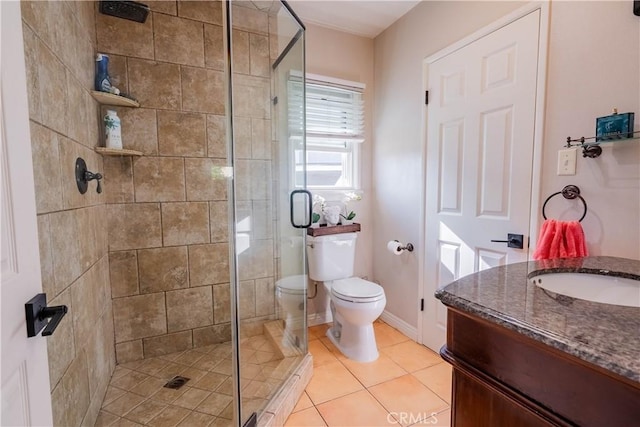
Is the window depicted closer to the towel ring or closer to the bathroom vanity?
the towel ring

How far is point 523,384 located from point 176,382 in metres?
1.84

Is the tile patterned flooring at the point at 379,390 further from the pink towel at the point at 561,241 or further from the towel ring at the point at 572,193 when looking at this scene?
the towel ring at the point at 572,193

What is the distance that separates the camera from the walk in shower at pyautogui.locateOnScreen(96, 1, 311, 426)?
5.98ft

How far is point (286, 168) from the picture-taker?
81.0 inches

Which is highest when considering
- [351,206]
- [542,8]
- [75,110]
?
[542,8]

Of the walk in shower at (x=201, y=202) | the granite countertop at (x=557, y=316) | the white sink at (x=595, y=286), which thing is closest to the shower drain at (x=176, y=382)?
the walk in shower at (x=201, y=202)

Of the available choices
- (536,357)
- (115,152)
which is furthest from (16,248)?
(115,152)

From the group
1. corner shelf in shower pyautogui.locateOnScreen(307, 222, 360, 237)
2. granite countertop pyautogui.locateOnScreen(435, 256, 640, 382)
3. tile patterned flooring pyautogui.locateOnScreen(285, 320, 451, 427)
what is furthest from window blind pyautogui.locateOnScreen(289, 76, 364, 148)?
granite countertop pyautogui.locateOnScreen(435, 256, 640, 382)

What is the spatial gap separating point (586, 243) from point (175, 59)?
2.55 metres

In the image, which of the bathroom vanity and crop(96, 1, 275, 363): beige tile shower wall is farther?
crop(96, 1, 275, 363): beige tile shower wall

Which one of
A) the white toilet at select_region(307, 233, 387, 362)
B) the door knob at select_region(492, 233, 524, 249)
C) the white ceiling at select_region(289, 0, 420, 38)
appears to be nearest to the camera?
the door knob at select_region(492, 233, 524, 249)

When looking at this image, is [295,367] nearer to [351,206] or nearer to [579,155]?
[351,206]

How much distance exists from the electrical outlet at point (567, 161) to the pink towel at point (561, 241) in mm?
241

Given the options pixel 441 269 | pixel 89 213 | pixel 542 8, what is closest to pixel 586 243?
pixel 441 269
